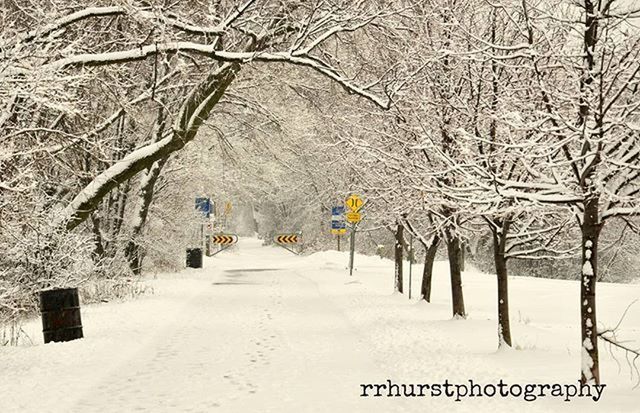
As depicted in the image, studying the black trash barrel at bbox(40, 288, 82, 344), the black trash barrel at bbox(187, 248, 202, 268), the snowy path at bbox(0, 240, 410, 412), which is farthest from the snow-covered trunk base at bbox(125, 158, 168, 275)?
the black trash barrel at bbox(40, 288, 82, 344)

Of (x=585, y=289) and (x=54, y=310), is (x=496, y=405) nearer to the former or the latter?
(x=585, y=289)

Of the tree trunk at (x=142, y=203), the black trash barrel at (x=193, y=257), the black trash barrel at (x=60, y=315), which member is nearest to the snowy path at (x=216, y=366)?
the black trash barrel at (x=60, y=315)

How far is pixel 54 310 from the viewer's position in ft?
38.7

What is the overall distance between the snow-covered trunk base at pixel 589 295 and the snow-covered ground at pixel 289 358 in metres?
0.32

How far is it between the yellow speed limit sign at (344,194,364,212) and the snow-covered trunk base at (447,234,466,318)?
11566mm

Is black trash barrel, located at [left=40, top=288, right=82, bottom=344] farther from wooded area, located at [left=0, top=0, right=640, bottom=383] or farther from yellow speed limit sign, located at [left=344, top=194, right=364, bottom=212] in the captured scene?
yellow speed limit sign, located at [left=344, top=194, right=364, bottom=212]

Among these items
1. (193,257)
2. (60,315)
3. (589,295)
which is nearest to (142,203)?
(193,257)

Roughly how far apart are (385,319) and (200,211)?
27303 millimetres

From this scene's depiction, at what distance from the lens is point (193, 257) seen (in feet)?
118

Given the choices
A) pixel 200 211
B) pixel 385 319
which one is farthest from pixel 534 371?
pixel 200 211

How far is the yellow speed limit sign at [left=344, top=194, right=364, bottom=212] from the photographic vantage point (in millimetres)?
26703

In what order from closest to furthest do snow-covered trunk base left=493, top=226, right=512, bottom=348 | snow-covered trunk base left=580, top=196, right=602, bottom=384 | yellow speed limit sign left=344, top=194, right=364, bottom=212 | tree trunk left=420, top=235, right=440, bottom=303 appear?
snow-covered trunk base left=580, top=196, right=602, bottom=384
snow-covered trunk base left=493, top=226, right=512, bottom=348
tree trunk left=420, top=235, right=440, bottom=303
yellow speed limit sign left=344, top=194, right=364, bottom=212

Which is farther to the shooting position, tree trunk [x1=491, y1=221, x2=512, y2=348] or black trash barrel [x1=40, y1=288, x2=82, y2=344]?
black trash barrel [x1=40, y1=288, x2=82, y2=344]

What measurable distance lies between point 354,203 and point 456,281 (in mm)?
12501
